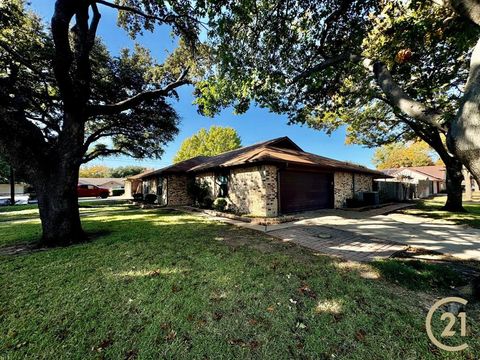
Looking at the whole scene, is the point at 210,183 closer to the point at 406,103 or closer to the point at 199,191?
the point at 199,191

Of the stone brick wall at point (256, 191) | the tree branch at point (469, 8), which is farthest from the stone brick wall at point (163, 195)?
the tree branch at point (469, 8)

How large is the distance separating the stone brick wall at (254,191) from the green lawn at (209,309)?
5417 mm

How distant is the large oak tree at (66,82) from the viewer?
5.50m

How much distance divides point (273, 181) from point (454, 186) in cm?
1185

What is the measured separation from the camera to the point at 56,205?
5.98 m

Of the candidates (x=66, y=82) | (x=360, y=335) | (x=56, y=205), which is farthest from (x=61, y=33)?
(x=360, y=335)

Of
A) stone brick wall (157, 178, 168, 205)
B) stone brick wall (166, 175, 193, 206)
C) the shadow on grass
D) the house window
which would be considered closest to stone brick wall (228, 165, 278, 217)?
the house window

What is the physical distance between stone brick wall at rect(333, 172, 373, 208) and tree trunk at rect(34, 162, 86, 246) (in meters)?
14.1

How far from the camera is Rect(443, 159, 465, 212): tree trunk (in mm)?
12516

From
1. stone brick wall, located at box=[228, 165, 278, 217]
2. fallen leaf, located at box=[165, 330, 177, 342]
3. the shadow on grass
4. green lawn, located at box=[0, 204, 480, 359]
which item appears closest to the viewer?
green lawn, located at box=[0, 204, 480, 359]

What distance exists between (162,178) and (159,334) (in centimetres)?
1657

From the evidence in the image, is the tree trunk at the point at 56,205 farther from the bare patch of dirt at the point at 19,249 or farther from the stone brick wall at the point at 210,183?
the stone brick wall at the point at 210,183

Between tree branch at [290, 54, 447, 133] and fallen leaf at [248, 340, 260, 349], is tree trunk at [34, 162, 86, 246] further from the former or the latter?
tree branch at [290, 54, 447, 133]

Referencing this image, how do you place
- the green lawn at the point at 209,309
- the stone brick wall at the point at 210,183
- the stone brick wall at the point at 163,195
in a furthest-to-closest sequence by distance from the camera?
the stone brick wall at the point at 163,195, the stone brick wall at the point at 210,183, the green lawn at the point at 209,309
